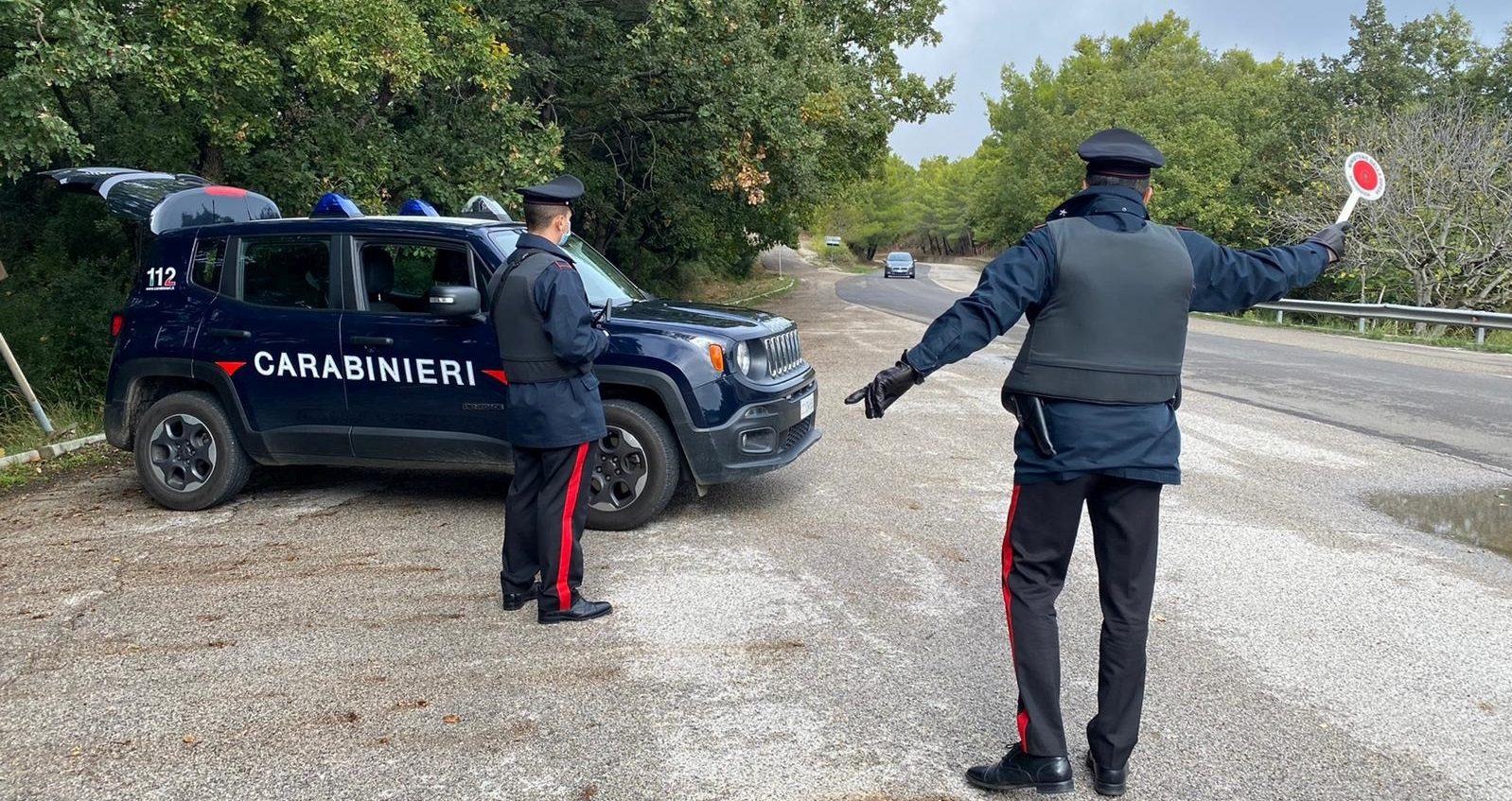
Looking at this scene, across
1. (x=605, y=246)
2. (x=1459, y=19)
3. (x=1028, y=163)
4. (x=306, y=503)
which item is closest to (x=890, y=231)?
(x=1028, y=163)

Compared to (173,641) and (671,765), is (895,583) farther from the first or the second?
(173,641)

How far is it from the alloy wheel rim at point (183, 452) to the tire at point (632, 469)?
8.28ft

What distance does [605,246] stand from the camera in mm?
26250

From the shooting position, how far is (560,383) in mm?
4742

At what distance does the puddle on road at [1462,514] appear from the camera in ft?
20.3

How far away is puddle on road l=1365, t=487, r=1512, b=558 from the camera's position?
243 inches

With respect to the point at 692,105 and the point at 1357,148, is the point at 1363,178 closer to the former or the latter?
→ the point at 692,105

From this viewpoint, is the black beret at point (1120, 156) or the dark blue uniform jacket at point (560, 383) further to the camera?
the dark blue uniform jacket at point (560, 383)

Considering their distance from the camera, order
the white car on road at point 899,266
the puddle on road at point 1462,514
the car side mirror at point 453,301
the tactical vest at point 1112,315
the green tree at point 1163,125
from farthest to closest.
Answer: the white car on road at point 899,266
the green tree at point 1163,125
the puddle on road at point 1462,514
the car side mirror at point 453,301
the tactical vest at point 1112,315

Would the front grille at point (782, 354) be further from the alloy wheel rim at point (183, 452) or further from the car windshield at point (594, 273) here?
the alloy wheel rim at point (183, 452)

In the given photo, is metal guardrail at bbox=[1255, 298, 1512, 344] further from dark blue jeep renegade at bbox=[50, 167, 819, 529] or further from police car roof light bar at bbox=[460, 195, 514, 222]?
police car roof light bar at bbox=[460, 195, 514, 222]

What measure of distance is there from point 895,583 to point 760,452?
1.35m

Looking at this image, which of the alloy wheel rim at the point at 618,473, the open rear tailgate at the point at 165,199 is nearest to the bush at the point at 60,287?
the open rear tailgate at the point at 165,199

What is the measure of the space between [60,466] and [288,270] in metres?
3.40
